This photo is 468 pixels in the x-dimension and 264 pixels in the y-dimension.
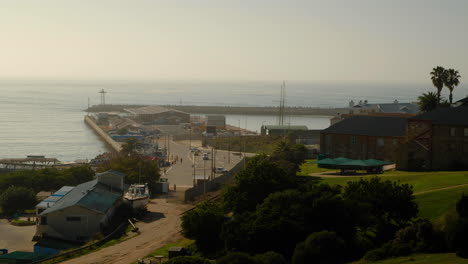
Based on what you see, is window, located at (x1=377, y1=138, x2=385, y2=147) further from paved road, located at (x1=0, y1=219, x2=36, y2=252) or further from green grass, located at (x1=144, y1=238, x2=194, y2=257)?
paved road, located at (x1=0, y1=219, x2=36, y2=252)

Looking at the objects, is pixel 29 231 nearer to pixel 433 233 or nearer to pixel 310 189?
pixel 310 189

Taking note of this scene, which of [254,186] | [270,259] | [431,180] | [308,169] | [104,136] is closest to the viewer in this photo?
[270,259]

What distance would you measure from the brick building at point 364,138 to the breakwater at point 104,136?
42720mm

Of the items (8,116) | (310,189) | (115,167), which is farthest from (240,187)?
(8,116)

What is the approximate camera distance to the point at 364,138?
6159 cm

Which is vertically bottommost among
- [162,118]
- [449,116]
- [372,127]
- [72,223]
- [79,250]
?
[79,250]

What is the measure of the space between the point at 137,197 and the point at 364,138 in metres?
26.1

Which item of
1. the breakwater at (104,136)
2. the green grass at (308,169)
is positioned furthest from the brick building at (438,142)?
the breakwater at (104,136)

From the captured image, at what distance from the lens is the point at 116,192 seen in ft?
157

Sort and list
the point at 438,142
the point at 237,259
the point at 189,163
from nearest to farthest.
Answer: the point at 237,259 → the point at 438,142 → the point at 189,163

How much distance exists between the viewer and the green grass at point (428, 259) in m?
21.6

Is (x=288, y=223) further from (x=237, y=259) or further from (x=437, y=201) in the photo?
(x=437, y=201)

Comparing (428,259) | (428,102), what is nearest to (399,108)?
(428,102)

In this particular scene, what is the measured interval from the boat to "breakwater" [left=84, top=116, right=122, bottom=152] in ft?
160
